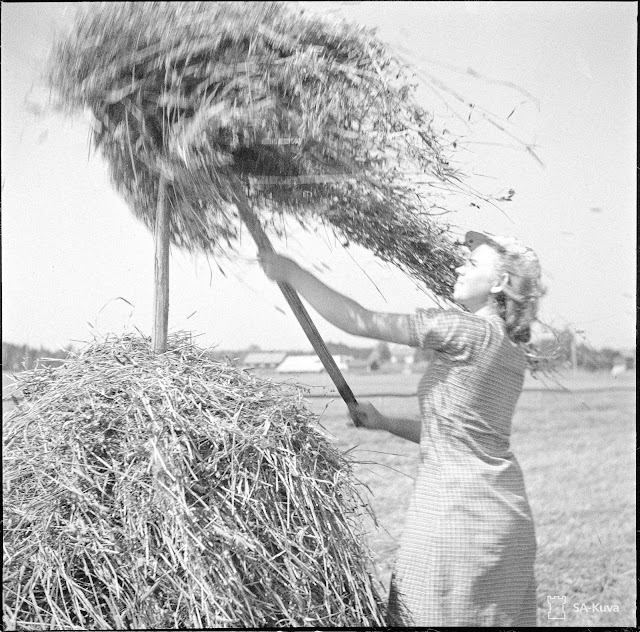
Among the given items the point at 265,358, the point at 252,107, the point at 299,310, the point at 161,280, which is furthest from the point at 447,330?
the point at 265,358

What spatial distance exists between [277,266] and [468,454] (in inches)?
Answer: 24.9

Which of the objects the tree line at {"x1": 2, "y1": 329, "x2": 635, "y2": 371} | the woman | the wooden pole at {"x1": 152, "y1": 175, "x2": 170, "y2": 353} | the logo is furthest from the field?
→ the wooden pole at {"x1": 152, "y1": 175, "x2": 170, "y2": 353}

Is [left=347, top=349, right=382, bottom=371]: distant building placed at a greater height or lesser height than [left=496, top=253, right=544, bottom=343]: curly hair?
lesser

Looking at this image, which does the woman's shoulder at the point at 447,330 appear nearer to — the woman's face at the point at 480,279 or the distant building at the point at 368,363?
the woman's face at the point at 480,279

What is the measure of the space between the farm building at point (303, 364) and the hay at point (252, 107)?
2.13ft

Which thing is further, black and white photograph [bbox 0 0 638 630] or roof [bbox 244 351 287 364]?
roof [bbox 244 351 287 364]

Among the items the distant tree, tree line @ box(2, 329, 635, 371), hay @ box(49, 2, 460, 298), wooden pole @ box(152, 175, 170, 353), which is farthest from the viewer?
the distant tree

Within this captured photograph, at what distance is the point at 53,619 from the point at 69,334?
0.95 metres

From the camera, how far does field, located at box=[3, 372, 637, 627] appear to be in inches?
114

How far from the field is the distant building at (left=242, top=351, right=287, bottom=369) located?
21cm

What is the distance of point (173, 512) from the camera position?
1.85m

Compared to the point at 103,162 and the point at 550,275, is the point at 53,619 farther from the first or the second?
the point at 550,275

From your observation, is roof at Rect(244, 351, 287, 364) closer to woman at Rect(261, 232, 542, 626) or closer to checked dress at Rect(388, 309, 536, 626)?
woman at Rect(261, 232, 542, 626)

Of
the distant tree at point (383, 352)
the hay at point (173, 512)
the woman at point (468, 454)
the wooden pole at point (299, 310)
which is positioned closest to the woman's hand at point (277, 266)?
the woman at point (468, 454)
